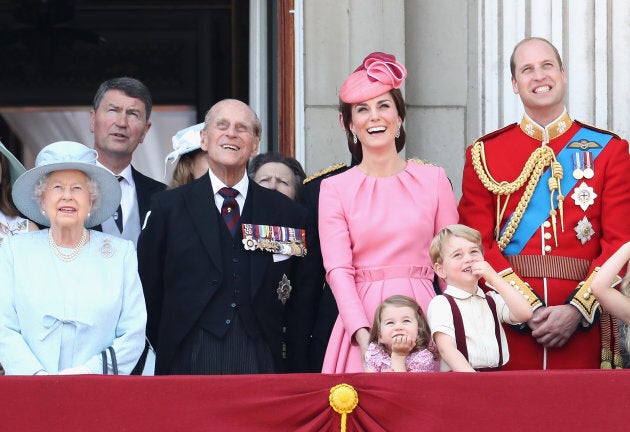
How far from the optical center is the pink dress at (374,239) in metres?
5.77

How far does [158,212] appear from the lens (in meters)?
6.10

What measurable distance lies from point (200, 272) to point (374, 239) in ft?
2.14

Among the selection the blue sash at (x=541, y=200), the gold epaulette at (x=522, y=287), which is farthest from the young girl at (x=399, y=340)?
the blue sash at (x=541, y=200)

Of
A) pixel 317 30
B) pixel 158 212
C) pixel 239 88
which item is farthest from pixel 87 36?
pixel 158 212

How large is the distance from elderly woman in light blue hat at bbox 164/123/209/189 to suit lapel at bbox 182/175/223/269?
560 mm

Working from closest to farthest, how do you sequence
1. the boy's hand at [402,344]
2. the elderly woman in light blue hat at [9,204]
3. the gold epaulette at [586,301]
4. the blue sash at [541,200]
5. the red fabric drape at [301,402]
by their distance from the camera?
1. the red fabric drape at [301,402]
2. the boy's hand at [402,344]
3. the gold epaulette at [586,301]
4. the blue sash at [541,200]
5. the elderly woman in light blue hat at [9,204]

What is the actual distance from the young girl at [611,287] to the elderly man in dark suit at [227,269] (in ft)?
3.70

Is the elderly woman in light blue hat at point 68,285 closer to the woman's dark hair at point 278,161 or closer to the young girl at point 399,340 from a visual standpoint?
the young girl at point 399,340

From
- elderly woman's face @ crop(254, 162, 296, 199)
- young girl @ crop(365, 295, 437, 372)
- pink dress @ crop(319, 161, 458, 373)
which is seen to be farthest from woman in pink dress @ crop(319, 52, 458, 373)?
elderly woman's face @ crop(254, 162, 296, 199)

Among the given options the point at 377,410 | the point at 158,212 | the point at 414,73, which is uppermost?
the point at 414,73

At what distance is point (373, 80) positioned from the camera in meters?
6.06

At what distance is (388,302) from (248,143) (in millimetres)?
1036

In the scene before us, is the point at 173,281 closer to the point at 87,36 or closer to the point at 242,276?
the point at 242,276

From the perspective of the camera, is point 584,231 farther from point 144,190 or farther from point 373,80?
point 144,190
